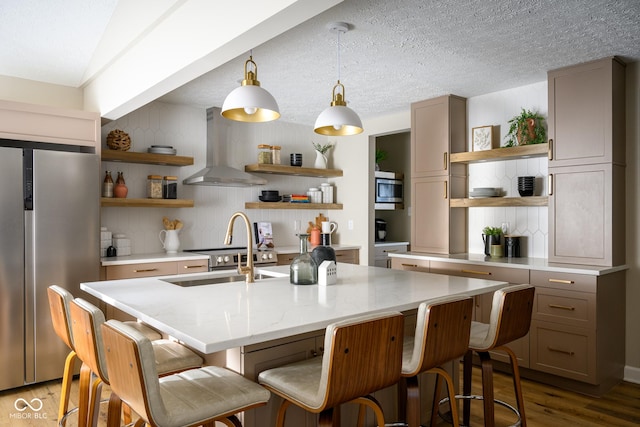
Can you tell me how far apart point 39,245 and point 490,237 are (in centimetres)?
363

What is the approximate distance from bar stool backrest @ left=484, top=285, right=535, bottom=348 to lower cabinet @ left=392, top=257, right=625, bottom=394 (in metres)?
1.23

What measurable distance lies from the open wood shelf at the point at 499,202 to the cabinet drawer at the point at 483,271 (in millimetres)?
572

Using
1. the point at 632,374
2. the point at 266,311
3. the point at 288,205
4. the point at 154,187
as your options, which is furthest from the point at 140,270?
the point at 632,374

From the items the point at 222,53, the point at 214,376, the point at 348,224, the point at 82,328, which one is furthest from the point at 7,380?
the point at 348,224

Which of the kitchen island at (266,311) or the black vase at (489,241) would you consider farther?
the black vase at (489,241)

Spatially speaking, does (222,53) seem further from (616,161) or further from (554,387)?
(554,387)

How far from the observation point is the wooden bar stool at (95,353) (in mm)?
1728

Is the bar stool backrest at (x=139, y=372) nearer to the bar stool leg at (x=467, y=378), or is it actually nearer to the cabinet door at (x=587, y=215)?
the bar stool leg at (x=467, y=378)

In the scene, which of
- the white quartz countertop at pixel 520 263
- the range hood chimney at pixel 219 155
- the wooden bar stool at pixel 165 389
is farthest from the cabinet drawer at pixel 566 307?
the range hood chimney at pixel 219 155

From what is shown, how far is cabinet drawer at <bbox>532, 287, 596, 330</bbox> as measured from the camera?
3.14 meters

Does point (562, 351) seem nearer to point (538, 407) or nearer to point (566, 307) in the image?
point (566, 307)

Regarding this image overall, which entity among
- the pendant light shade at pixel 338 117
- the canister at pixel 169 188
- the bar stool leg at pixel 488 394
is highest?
the pendant light shade at pixel 338 117

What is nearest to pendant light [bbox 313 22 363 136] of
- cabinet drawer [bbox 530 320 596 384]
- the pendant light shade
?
the pendant light shade

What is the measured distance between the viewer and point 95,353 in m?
1.73
